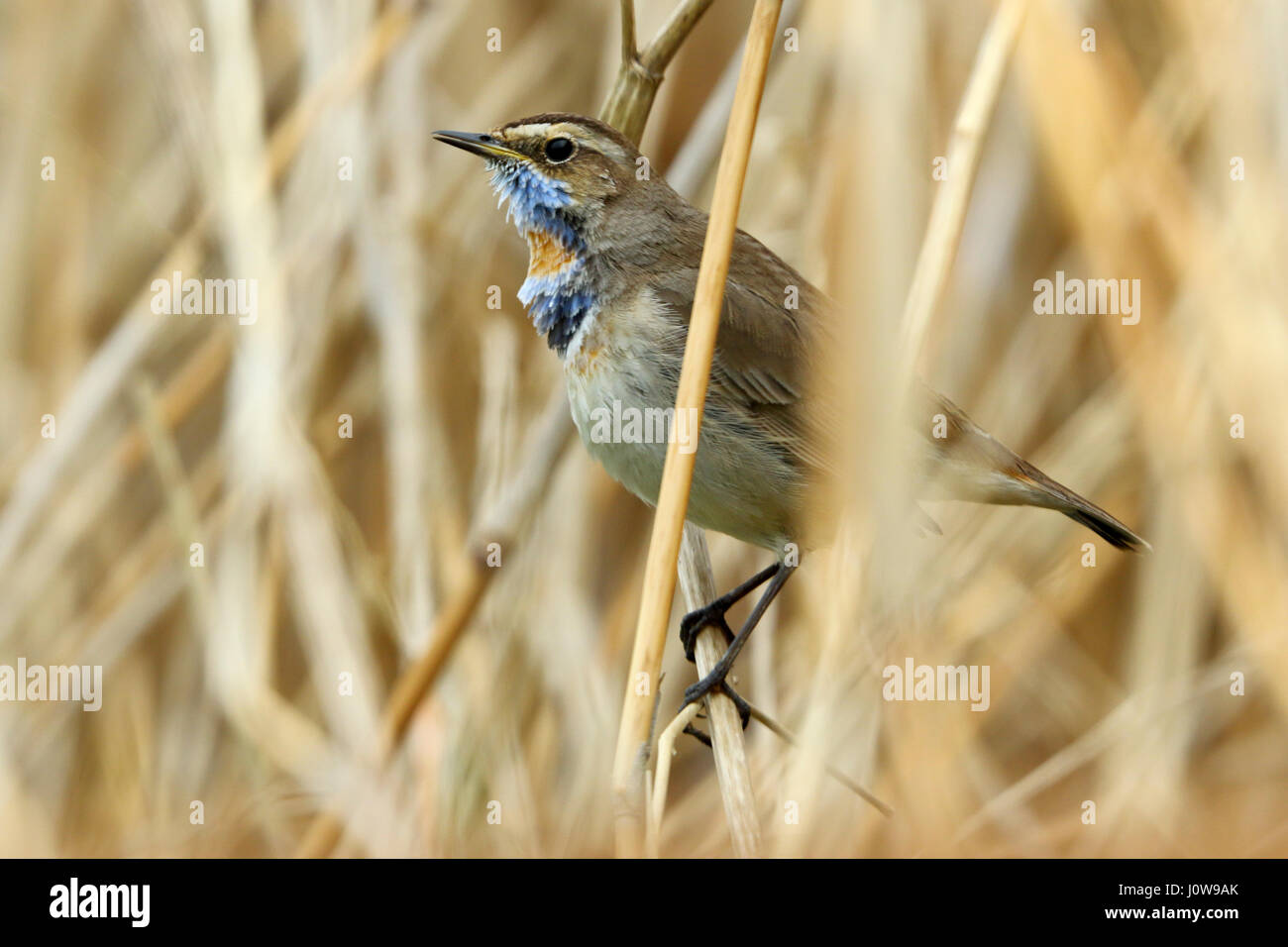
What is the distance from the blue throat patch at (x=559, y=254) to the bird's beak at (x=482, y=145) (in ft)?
0.11

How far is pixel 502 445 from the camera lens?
292cm

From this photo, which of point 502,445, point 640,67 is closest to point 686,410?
point 640,67

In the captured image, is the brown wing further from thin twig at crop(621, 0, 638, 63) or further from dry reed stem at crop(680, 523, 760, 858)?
thin twig at crop(621, 0, 638, 63)

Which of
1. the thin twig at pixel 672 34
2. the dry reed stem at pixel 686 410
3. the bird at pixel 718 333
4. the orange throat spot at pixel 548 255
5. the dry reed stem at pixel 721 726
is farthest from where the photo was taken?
the orange throat spot at pixel 548 255

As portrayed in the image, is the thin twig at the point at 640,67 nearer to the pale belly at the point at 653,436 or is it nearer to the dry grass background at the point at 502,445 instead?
the dry grass background at the point at 502,445

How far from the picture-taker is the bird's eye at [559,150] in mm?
2639

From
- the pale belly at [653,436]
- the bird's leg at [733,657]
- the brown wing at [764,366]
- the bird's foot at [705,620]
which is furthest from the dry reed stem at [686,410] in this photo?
the brown wing at [764,366]

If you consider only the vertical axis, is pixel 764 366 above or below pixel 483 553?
above

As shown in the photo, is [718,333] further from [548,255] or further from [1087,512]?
[1087,512]

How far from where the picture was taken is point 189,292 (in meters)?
3.06

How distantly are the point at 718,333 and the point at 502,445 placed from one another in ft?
2.03

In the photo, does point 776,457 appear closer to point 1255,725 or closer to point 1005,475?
point 1005,475

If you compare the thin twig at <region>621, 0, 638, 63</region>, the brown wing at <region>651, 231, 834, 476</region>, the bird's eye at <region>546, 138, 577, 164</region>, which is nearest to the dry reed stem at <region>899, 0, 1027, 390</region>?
the thin twig at <region>621, 0, 638, 63</region>
